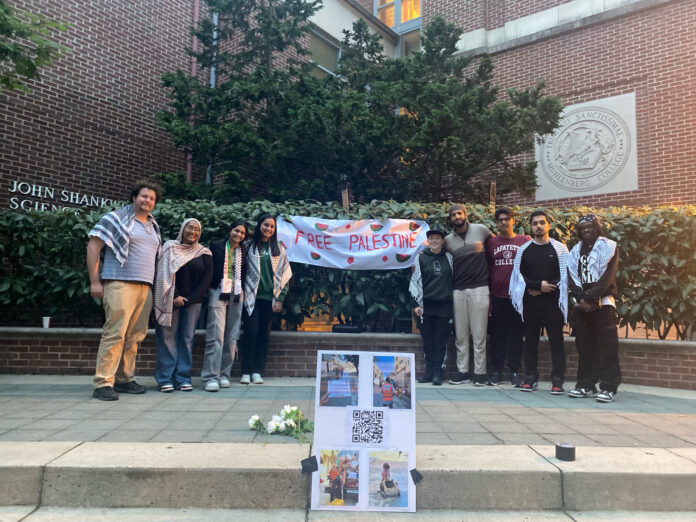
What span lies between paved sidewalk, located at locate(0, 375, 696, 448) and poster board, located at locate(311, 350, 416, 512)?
2.24 feet

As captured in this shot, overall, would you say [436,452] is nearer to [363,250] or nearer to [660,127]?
[363,250]

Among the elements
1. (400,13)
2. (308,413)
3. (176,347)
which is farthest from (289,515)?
(400,13)

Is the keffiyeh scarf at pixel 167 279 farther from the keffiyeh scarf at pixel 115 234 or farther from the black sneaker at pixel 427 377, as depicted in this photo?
the black sneaker at pixel 427 377

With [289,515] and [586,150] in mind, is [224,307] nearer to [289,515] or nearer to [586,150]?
[289,515]

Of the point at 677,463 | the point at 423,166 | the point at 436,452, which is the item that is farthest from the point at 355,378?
the point at 423,166

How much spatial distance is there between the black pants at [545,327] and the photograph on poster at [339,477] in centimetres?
350

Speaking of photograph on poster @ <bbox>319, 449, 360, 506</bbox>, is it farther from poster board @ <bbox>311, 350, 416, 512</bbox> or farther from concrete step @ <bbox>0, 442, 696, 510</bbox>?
concrete step @ <bbox>0, 442, 696, 510</bbox>

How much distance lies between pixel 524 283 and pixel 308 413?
112 inches

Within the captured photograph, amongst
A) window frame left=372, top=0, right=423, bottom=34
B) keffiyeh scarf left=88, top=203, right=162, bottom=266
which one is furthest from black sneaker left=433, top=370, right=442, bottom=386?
window frame left=372, top=0, right=423, bottom=34

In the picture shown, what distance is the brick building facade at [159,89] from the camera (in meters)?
9.08

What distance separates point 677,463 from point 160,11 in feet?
38.8

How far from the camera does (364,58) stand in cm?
1112

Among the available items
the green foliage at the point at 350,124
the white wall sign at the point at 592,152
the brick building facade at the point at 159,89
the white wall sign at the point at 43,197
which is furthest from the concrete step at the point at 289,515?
the white wall sign at the point at 592,152

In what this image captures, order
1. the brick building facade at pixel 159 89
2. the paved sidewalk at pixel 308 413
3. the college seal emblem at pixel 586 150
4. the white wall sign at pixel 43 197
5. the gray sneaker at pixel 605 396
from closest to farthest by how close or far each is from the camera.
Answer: the paved sidewalk at pixel 308 413
the gray sneaker at pixel 605 396
the white wall sign at pixel 43 197
the brick building facade at pixel 159 89
the college seal emblem at pixel 586 150
